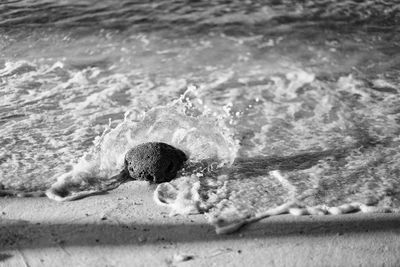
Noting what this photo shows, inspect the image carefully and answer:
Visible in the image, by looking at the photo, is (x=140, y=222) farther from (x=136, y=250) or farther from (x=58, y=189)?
(x=58, y=189)

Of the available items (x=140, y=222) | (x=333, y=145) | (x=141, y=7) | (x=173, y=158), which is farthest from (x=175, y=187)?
(x=141, y=7)

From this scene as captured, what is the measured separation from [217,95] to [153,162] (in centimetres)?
193

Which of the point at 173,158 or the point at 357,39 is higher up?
the point at 173,158

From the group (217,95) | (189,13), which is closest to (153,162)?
(217,95)

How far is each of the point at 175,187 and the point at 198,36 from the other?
436 centimetres

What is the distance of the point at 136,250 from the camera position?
10.2 ft

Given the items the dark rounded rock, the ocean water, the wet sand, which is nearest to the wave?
the ocean water

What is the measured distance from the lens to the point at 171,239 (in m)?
3.22

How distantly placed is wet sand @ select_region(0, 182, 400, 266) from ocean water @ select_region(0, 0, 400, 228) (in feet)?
0.88

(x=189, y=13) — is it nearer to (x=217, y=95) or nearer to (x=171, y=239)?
(x=217, y=95)

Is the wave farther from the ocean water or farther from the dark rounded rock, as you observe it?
the dark rounded rock

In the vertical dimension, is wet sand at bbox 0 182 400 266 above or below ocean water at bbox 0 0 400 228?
above

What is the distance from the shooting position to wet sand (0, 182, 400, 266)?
3043 mm

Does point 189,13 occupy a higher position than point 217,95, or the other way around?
point 217,95
